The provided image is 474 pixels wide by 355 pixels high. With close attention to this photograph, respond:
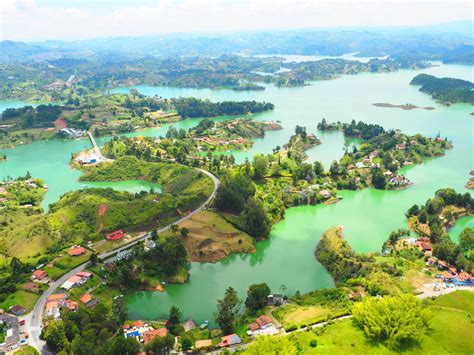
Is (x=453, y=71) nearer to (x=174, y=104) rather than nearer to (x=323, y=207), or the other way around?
(x=174, y=104)

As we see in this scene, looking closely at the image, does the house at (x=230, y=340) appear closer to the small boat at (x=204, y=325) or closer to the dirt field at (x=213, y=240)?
the small boat at (x=204, y=325)

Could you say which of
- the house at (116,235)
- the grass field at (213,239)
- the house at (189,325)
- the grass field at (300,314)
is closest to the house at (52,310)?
the house at (189,325)

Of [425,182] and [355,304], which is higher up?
[355,304]

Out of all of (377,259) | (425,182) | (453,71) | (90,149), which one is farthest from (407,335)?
(453,71)

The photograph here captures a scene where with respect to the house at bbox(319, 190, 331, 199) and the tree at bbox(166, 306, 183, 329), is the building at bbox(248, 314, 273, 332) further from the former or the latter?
the house at bbox(319, 190, 331, 199)

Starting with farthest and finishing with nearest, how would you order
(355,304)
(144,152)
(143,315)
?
(144,152) < (143,315) < (355,304)

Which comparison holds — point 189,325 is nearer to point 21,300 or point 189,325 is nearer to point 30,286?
point 21,300
